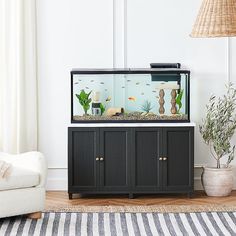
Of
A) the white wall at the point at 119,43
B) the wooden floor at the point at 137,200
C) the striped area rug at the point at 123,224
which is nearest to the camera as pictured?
the striped area rug at the point at 123,224

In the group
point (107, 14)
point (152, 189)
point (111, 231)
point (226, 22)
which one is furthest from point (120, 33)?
point (226, 22)

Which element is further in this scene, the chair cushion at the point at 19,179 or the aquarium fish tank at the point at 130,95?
the aquarium fish tank at the point at 130,95

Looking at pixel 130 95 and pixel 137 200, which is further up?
pixel 130 95

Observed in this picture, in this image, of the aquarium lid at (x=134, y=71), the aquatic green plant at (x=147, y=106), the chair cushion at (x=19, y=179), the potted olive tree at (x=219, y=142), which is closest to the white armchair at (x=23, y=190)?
the chair cushion at (x=19, y=179)

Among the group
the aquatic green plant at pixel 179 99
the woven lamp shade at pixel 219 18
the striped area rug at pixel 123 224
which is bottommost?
the striped area rug at pixel 123 224

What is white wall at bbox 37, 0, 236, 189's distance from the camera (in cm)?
594

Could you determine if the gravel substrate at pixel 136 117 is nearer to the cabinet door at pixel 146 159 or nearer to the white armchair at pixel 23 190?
the cabinet door at pixel 146 159

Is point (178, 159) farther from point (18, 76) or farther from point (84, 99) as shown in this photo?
point (18, 76)

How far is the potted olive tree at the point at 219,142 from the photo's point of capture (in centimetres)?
576

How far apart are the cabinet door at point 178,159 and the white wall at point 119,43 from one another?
0.52m

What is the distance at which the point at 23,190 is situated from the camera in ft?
15.2

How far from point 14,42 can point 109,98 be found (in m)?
1.08

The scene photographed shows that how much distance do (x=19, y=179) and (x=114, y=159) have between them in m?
1.25

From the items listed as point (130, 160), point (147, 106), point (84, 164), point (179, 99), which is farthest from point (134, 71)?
point (84, 164)
